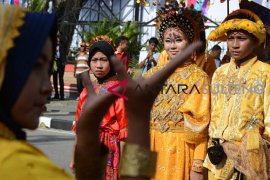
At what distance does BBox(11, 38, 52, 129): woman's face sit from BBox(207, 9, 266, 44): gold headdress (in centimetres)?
303

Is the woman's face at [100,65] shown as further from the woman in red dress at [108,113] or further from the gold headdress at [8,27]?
the gold headdress at [8,27]

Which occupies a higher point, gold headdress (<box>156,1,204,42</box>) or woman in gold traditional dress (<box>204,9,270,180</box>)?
gold headdress (<box>156,1,204,42</box>)

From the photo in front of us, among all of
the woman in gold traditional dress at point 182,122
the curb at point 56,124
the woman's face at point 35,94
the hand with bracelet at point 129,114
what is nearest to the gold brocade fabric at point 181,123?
the woman in gold traditional dress at point 182,122

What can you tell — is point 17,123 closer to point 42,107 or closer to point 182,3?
point 42,107

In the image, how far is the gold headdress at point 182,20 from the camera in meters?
4.85

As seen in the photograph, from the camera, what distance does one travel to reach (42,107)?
186 centimetres

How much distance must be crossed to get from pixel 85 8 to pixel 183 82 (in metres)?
18.1

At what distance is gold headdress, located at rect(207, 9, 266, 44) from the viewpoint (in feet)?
15.4

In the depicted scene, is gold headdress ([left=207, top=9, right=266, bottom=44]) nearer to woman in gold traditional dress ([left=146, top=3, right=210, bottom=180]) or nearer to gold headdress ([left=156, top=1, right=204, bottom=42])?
gold headdress ([left=156, top=1, right=204, bottom=42])

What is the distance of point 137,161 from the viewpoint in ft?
6.19

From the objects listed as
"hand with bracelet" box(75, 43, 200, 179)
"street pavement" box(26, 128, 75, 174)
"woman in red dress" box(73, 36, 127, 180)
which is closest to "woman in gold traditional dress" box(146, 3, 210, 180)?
Result: "woman in red dress" box(73, 36, 127, 180)

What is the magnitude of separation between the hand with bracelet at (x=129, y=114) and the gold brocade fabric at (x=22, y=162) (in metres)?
0.24

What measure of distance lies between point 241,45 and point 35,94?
3.10 metres

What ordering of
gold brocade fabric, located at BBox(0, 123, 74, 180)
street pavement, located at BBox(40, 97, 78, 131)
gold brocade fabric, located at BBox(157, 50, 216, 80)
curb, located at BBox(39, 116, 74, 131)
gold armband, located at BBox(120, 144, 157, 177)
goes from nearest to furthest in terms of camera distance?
gold brocade fabric, located at BBox(0, 123, 74, 180) < gold armband, located at BBox(120, 144, 157, 177) < gold brocade fabric, located at BBox(157, 50, 216, 80) < curb, located at BBox(39, 116, 74, 131) < street pavement, located at BBox(40, 97, 78, 131)
